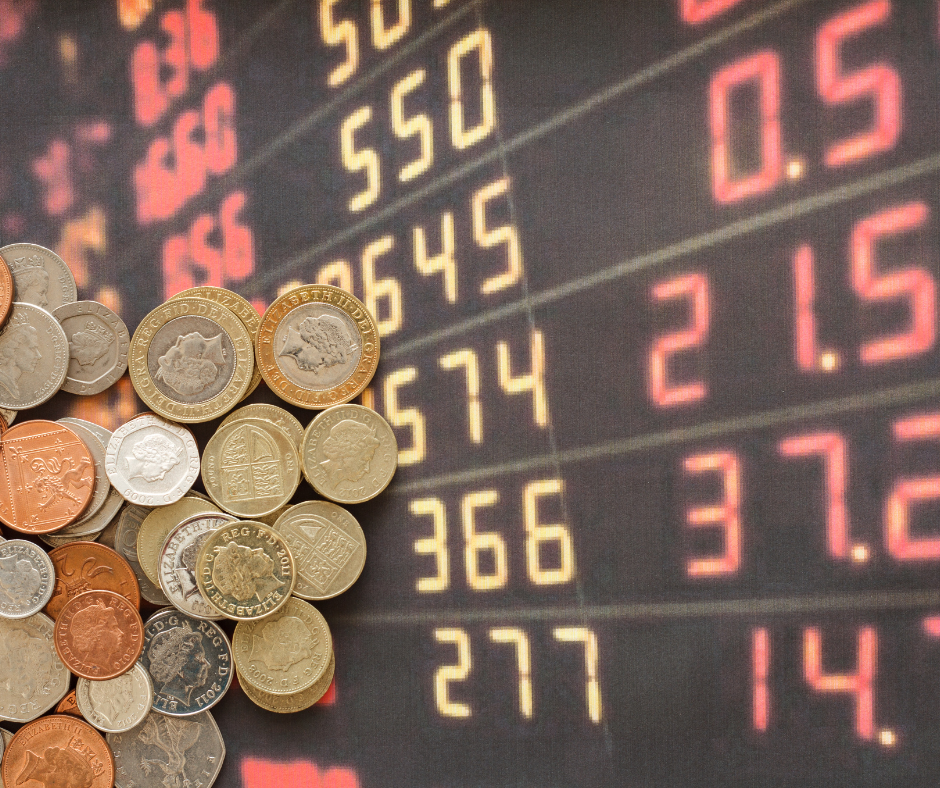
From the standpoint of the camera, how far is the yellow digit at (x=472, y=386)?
1707 mm

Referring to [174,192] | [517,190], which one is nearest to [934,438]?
[517,190]

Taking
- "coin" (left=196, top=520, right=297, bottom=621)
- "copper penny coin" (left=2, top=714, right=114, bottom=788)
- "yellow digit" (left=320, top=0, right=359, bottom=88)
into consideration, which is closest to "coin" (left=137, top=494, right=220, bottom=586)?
"coin" (left=196, top=520, right=297, bottom=621)

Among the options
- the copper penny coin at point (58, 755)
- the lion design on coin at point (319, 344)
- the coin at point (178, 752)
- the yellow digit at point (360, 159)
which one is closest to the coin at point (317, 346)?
the lion design on coin at point (319, 344)

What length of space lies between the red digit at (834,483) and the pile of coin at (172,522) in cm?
95

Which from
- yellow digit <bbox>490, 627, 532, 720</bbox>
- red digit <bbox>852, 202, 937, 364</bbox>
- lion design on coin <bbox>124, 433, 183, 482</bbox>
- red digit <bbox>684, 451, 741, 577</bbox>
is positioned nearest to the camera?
red digit <bbox>852, 202, 937, 364</bbox>

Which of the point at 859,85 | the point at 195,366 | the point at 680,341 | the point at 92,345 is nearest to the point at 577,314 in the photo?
the point at 680,341

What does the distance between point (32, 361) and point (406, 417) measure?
3.19ft

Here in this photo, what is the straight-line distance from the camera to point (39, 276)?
6.07 feet

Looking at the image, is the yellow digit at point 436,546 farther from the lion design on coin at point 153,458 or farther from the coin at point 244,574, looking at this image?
the lion design on coin at point 153,458

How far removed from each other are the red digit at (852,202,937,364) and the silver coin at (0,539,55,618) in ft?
6.52

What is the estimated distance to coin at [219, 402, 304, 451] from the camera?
1.77 metres

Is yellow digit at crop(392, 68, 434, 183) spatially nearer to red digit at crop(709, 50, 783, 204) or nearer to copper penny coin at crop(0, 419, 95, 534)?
red digit at crop(709, 50, 783, 204)

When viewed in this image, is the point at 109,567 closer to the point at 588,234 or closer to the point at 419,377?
the point at 419,377

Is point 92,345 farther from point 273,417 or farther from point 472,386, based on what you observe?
point 472,386
